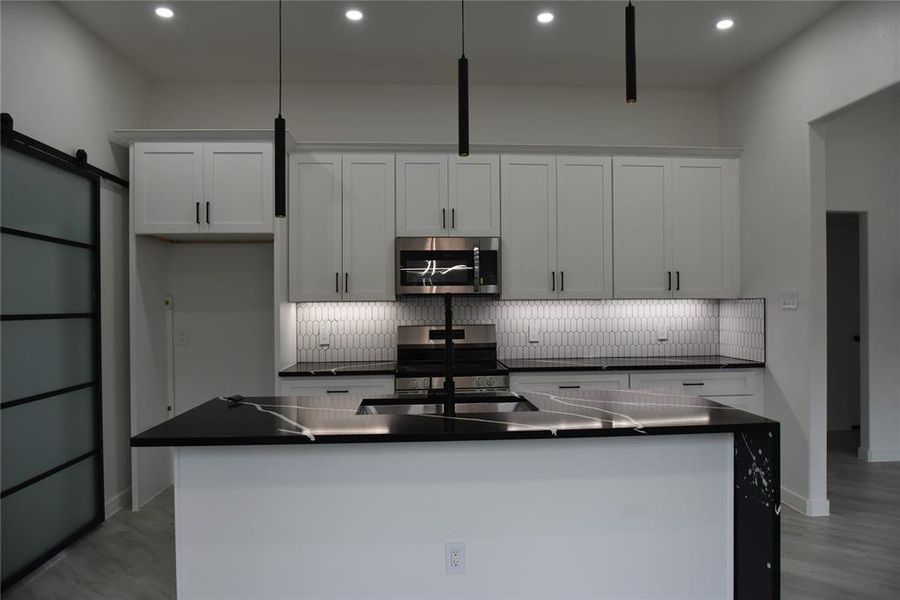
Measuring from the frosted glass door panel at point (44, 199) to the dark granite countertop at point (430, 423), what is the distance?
1.59 m

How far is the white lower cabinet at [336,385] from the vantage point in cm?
356

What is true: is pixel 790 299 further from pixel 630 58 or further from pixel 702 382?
pixel 630 58

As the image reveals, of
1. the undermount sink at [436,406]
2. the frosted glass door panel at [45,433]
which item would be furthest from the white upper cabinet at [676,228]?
the frosted glass door panel at [45,433]

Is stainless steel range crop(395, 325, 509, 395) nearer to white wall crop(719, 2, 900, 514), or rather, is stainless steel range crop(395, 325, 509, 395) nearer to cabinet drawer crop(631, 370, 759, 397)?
cabinet drawer crop(631, 370, 759, 397)

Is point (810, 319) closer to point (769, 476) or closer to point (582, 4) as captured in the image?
point (769, 476)

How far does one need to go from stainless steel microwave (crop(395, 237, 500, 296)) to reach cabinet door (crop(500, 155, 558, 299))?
15cm

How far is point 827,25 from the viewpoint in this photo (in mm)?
3131

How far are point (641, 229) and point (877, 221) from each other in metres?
2.36

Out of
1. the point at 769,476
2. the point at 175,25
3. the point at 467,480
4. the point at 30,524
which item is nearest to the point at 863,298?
the point at 769,476

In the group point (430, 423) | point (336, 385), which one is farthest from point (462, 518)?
point (336, 385)

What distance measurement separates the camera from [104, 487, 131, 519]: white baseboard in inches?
133

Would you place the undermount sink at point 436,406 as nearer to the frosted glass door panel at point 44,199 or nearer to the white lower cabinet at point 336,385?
the white lower cabinet at point 336,385

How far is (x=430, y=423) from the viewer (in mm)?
1896

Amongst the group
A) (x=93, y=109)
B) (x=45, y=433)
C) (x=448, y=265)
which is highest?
(x=93, y=109)
